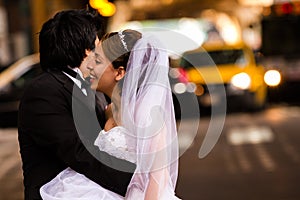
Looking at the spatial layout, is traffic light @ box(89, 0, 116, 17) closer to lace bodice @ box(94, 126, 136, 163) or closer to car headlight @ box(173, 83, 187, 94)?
car headlight @ box(173, 83, 187, 94)

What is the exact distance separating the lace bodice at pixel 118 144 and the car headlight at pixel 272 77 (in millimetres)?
17197

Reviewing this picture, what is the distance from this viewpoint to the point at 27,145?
3.44m

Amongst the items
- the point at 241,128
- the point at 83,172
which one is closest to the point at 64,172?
the point at 83,172

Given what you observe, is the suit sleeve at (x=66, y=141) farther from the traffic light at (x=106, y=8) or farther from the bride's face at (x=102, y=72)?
the traffic light at (x=106, y=8)

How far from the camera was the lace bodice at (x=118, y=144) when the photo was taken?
134 inches

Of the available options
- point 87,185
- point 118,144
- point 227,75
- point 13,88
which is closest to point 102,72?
point 118,144

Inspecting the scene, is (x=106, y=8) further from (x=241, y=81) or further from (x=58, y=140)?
(x=58, y=140)

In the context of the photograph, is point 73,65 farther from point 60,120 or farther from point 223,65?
point 223,65

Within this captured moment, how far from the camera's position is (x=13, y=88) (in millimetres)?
17141

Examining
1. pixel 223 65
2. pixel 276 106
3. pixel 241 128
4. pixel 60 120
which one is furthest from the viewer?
pixel 276 106

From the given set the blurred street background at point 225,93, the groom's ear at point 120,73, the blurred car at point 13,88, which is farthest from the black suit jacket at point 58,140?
the blurred car at point 13,88

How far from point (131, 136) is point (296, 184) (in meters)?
6.73

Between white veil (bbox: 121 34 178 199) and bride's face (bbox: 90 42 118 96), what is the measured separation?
6 cm

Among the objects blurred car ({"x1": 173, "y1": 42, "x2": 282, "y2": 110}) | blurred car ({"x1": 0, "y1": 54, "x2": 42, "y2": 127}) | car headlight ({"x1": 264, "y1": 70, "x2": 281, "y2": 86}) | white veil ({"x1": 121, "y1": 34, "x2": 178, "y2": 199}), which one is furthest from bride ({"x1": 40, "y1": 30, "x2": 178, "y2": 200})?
car headlight ({"x1": 264, "y1": 70, "x2": 281, "y2": 86})
